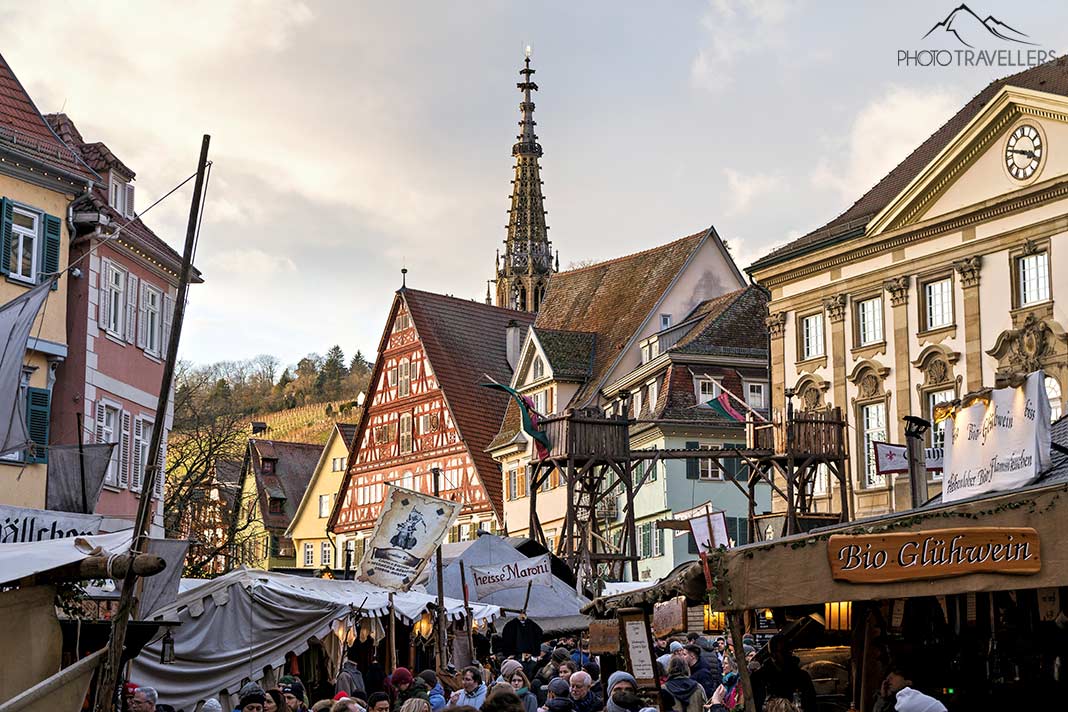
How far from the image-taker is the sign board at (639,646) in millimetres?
13562

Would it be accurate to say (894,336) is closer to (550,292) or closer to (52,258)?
(52,258)

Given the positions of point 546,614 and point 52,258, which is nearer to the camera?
point 546,614

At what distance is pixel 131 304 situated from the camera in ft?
113

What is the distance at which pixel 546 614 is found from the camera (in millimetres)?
28172

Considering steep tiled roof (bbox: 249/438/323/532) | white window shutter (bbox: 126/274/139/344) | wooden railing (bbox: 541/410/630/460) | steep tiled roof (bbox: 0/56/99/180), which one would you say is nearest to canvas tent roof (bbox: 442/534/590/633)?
white window shutter (bbox: 126/274/139/344)

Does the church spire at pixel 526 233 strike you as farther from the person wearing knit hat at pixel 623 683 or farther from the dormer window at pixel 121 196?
the person wearing knit hat at pixel 623 683

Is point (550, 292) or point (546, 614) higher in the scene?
point (550, 292)

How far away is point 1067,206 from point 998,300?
113 inches

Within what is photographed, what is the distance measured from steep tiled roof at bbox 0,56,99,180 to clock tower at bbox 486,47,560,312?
229ft

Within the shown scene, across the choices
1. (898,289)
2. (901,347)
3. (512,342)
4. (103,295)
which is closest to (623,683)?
(103,295)

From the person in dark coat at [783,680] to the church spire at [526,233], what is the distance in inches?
3436

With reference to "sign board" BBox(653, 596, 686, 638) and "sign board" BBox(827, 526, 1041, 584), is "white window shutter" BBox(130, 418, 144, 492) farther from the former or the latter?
"sign board" BBox(827, 526, 1041, 584)

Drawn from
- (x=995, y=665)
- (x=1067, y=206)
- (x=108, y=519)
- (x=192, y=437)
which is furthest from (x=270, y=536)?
(x=995, y=665)

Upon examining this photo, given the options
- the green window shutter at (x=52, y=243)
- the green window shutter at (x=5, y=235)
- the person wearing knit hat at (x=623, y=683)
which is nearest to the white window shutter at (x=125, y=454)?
the green window shutter at (x=52, y=243)
